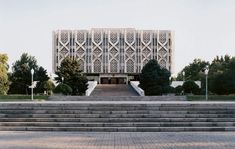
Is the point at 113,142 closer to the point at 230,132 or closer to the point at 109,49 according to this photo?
the point at 230,132

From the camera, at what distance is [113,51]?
3681 inches

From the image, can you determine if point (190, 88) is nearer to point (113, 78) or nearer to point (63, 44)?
point (63, 44)

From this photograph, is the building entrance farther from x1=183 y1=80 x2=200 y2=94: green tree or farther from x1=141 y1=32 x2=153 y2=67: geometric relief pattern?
x1=183 y1=80 x2=200 y2=94: green tree

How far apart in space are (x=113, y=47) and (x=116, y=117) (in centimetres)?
7757

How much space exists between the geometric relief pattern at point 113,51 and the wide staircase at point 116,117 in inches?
2986

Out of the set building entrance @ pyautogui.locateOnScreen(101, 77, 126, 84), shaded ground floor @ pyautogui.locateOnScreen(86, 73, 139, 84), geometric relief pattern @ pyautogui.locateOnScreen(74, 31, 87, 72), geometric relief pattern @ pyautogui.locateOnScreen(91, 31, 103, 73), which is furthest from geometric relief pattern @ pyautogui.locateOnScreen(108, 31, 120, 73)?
geometric relief pattern @ pyautogui.locateOnScreen(74, 31, 87, 72)

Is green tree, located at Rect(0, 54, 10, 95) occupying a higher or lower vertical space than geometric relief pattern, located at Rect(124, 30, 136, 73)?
lower

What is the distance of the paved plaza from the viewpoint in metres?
10.6

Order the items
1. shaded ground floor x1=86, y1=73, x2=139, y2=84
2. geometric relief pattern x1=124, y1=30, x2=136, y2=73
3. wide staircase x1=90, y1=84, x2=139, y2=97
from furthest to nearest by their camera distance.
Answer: shaded ground floor x1=86, y1=73, x2=139, y2=84 < geometric relief pattern x1=124, y1=30, x2=136, y2=73 < wide staircase x1=90, y1=84, x2=139, y2=97

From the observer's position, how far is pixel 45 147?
10.3 m

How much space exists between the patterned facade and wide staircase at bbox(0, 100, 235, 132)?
75913mm

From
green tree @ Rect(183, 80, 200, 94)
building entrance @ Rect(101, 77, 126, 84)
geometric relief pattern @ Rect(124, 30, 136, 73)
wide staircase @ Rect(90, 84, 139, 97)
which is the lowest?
wide staircase @ Rect(90, 84, 139, 97)

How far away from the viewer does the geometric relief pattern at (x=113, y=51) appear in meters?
92.4

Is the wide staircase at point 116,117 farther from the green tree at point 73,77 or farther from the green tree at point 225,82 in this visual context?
the green tree at point 73,77
